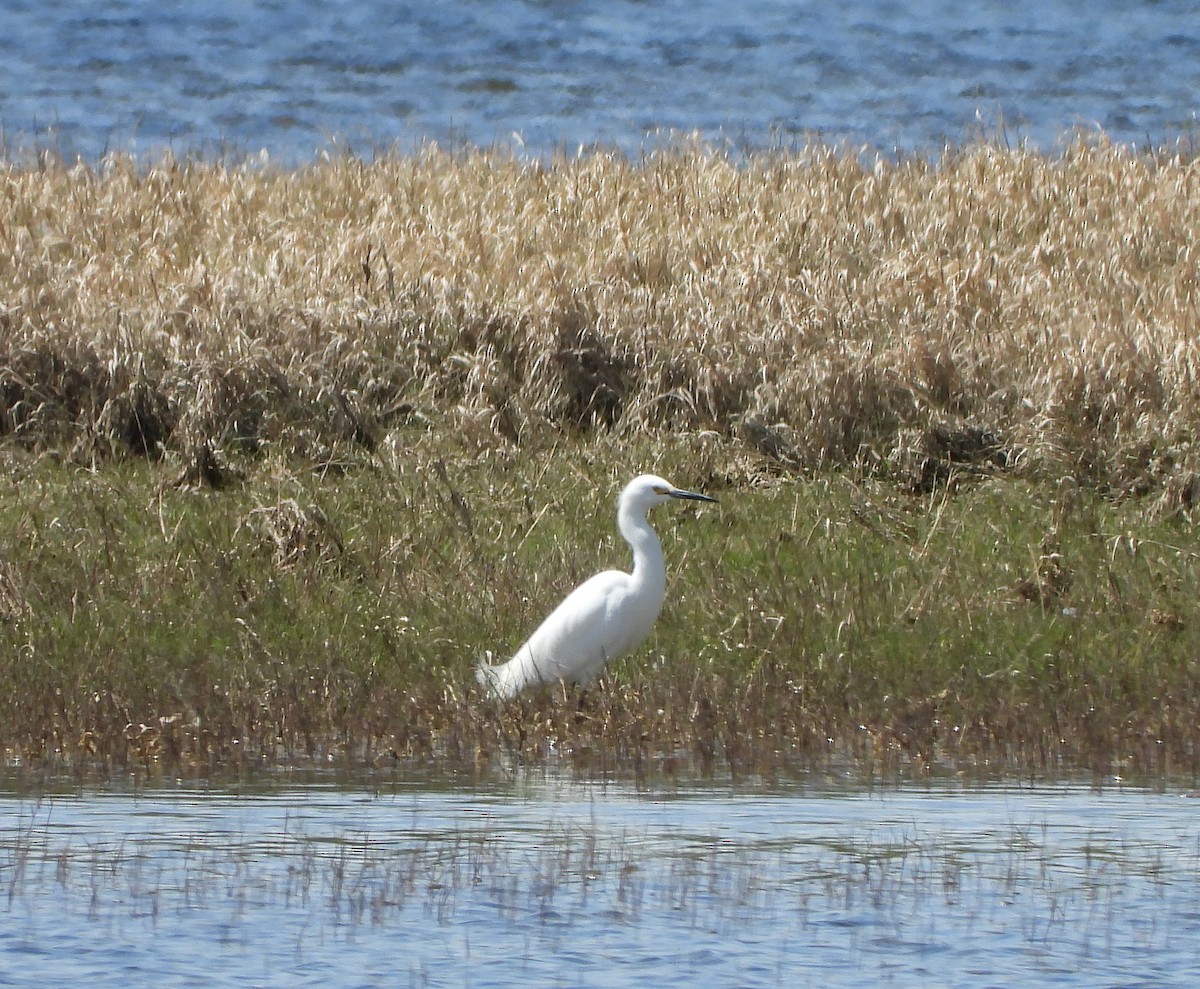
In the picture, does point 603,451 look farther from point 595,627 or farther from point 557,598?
point 595,627

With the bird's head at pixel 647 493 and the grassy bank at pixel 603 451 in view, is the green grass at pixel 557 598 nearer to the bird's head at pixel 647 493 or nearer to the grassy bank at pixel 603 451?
the grassy bank at pixel 603 451

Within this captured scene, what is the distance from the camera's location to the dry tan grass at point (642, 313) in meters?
13.7

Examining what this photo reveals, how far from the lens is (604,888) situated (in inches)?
247

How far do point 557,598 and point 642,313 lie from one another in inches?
189

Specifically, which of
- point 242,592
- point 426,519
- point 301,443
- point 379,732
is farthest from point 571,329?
point 379,732

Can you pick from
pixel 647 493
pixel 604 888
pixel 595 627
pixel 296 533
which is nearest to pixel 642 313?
pixel 296 533

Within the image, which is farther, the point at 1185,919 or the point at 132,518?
the point at 132,518

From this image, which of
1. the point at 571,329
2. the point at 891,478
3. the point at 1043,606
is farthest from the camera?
the point at 571,329

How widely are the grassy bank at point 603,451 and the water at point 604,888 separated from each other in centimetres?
90

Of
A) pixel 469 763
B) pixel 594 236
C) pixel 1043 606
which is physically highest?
pixel 594 236

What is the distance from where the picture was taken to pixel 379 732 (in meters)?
8.44

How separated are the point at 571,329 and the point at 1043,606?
5.31m

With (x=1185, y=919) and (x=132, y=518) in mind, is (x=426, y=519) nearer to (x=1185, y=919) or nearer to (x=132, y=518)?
(x=132, y=518)

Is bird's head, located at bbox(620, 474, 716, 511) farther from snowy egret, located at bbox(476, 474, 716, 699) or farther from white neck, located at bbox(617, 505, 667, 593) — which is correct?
snowy egret, located at bbox(476, 474, 716, 699)
